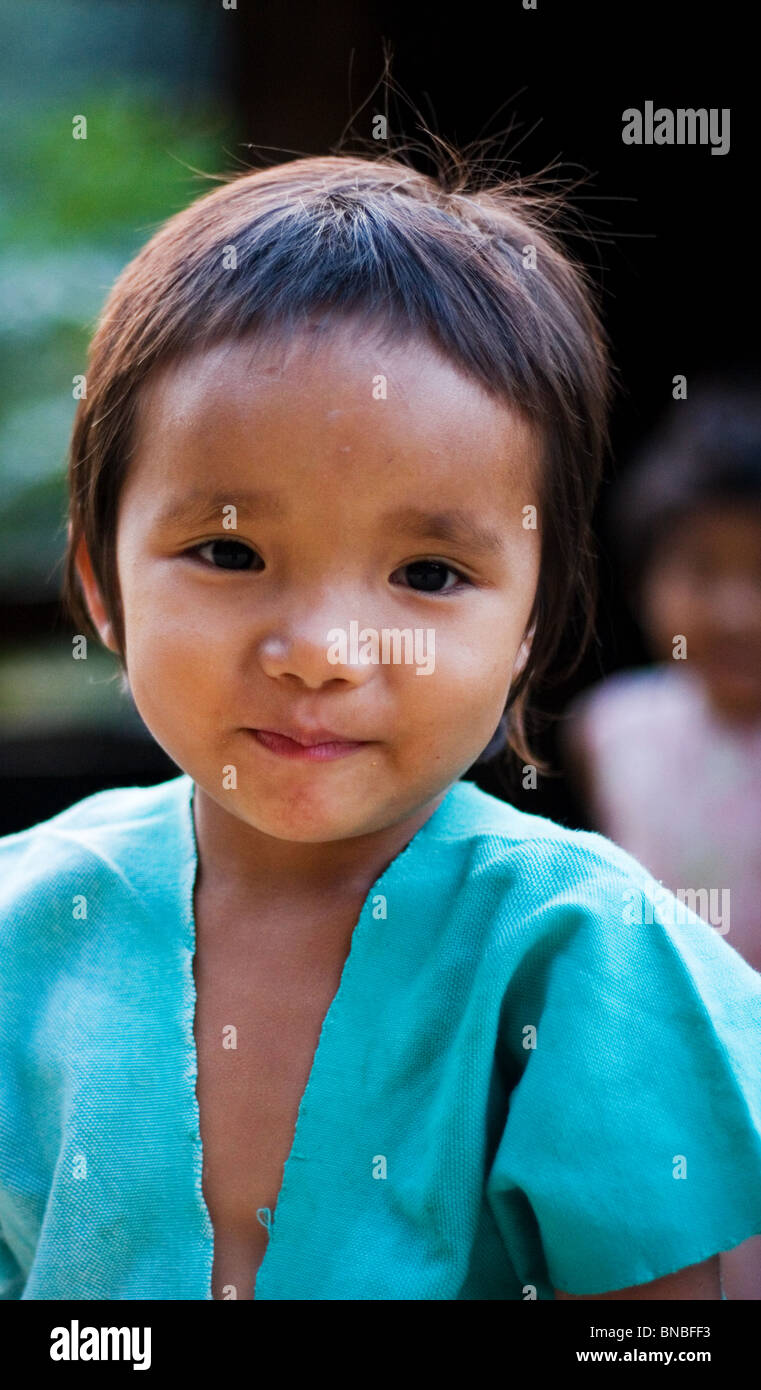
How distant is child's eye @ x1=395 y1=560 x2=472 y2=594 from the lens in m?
0.96

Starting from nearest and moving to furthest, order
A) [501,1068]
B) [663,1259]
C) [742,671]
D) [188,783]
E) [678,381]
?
[663,1259] → [501,1068] → [188,783] → [742,671] → [678,381]

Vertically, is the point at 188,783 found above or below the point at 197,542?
below

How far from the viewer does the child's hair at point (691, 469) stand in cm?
217

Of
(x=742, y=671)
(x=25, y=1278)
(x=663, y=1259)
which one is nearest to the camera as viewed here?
(x=663, y=1259)

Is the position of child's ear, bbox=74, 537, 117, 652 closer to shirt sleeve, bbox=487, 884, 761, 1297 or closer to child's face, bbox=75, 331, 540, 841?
child's face, bbox=75, 331, 540, 841

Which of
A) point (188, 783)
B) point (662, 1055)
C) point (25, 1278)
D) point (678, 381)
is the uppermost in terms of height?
point (678, 381)

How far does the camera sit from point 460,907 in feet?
3.34

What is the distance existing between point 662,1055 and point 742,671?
1.31 meters

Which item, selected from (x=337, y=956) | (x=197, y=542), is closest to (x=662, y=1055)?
(x=337, y=956)

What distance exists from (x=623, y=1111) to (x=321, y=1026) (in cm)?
24

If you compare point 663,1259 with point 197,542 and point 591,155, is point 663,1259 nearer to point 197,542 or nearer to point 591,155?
point 197,542

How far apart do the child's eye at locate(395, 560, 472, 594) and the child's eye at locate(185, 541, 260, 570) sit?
0.11 metres

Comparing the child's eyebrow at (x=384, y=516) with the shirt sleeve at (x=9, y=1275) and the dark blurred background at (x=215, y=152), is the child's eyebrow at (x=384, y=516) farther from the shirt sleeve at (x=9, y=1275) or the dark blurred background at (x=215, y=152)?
the dark blurred background at (x=215, y=152)

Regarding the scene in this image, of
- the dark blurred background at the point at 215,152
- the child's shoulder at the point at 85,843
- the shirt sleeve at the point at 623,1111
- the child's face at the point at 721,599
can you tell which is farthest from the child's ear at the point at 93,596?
the child's face at the point at 721,599
